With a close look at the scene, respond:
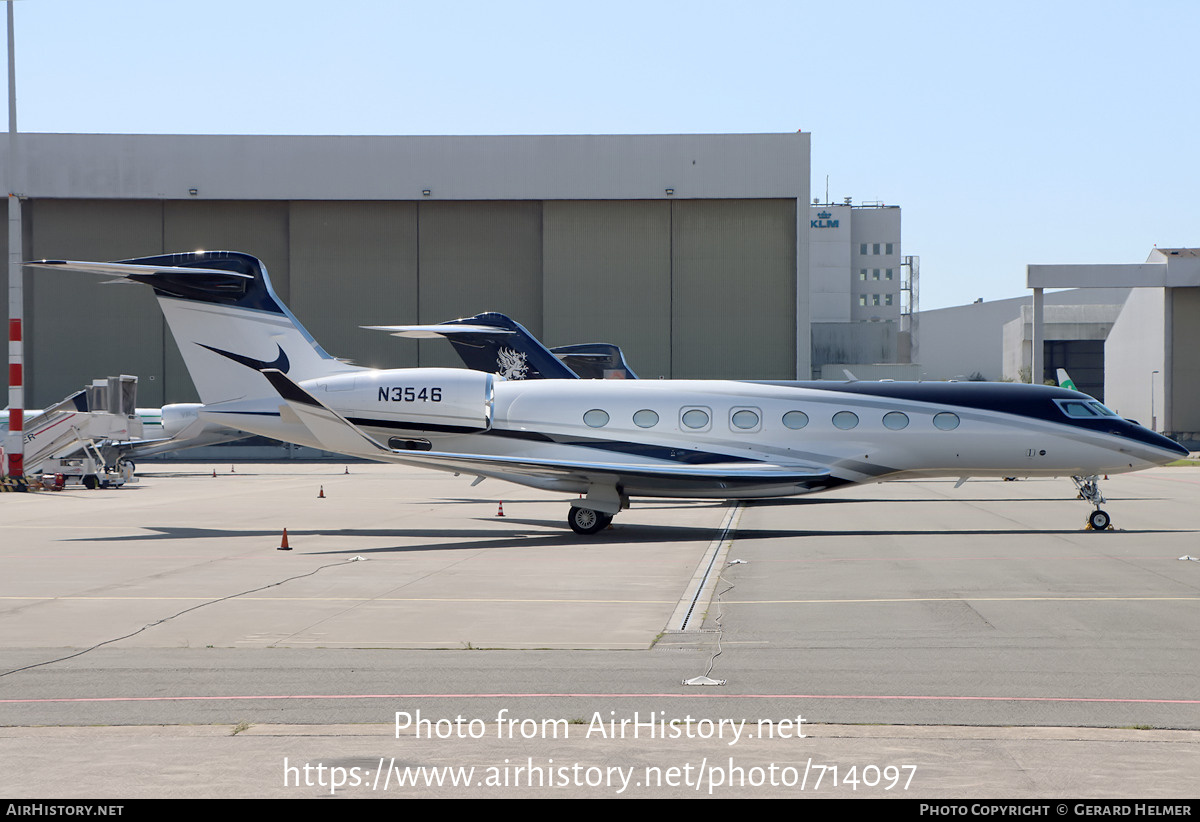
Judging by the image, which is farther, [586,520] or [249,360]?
[249,360]

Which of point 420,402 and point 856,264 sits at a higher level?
point 856,264

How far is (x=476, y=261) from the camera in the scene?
61250 millimetres

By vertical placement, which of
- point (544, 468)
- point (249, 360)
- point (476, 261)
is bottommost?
point (544, 468)

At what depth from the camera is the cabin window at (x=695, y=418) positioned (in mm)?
22047

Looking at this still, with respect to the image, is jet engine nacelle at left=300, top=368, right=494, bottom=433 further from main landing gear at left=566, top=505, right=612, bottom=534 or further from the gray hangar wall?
the gray hangar wall

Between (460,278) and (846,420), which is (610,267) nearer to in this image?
(460,278)

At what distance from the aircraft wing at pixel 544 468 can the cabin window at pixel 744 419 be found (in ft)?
3.80

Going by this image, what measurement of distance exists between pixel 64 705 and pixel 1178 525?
20.4 m

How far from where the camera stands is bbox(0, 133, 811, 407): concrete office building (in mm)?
60094

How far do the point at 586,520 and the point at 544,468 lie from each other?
1435 mm

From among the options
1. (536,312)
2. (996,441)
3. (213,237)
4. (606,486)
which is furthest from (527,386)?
(213,237)

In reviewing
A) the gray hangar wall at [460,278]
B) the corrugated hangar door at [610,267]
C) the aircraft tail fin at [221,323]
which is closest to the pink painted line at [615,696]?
the aircraft tail fin at [221,323]

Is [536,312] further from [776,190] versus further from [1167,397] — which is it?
[1167,397]

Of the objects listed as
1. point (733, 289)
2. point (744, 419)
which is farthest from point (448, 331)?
point (733, 289)
